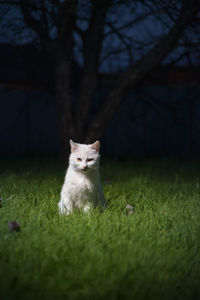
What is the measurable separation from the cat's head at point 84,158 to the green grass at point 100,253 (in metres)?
0.40

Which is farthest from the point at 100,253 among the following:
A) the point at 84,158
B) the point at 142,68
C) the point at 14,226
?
the point at 142,68

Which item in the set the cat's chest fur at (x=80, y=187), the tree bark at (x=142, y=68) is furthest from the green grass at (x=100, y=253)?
the tree bark at (x=142, y=68)

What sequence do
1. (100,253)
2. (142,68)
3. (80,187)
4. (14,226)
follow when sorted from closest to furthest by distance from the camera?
(100,253) → (14,226) → (80,187) → (142,68)

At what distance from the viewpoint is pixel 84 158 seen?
2729mm

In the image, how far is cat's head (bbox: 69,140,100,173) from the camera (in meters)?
2.71

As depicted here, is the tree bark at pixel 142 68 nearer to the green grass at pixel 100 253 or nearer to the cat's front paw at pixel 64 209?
the green grass at pixel 100 253

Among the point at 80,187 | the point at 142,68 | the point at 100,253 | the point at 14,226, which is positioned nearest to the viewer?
the point at 100,253

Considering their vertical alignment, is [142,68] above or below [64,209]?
above

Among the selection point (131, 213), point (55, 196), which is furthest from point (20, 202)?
point (131, 213)

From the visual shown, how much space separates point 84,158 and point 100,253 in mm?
1054

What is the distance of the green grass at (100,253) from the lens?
5.02 ft

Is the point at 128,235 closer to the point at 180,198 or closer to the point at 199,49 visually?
the point at 180,198

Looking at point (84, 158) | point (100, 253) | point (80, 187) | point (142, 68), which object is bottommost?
point (100, 253)

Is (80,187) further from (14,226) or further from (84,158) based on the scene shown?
(14,226)
